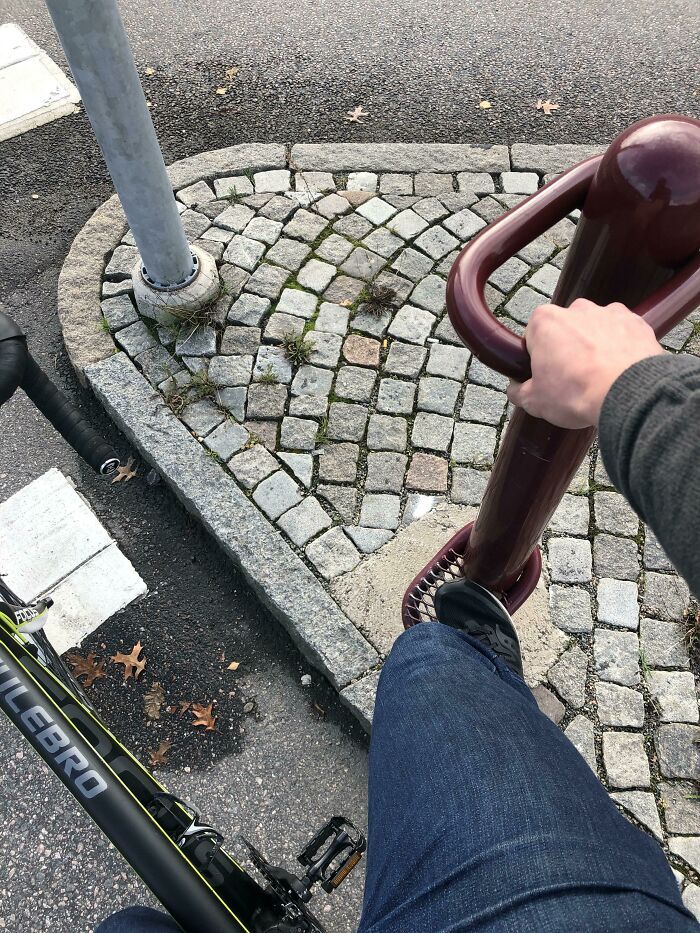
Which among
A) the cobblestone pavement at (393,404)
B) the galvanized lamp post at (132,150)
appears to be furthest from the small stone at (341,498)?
the galvanized lamp post at (132,150)

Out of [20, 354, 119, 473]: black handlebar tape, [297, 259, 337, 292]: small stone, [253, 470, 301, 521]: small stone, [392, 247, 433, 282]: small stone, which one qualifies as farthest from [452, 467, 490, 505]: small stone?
[20, 354, 119, 473]: black handlebar tape

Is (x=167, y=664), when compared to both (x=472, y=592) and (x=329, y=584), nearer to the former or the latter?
(x=329, y=584)

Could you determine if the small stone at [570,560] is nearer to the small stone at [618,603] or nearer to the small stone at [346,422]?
the small stone at [618,603]

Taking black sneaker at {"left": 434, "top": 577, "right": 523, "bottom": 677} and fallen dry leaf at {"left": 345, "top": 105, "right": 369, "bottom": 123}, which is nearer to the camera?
black sneaker at {"left": 434, "top": 577, "right": 523, "bottom": 677}

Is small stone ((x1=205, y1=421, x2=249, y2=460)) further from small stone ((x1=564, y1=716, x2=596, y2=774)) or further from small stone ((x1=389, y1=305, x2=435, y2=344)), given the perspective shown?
small stone ((x1=564, y1=716, x2=596, y2=774))

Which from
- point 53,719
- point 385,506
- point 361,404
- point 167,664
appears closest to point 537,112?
point 361,404

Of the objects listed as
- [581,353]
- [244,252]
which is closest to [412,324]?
[244,252]

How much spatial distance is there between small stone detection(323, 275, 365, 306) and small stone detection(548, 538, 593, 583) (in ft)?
5.42

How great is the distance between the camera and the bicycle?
5.17ft

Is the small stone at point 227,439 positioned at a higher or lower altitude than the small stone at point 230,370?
lower

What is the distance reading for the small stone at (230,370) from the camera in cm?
347

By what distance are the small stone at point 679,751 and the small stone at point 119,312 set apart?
10.3 feet

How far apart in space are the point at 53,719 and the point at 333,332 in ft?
7.73

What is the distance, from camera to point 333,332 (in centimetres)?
360
